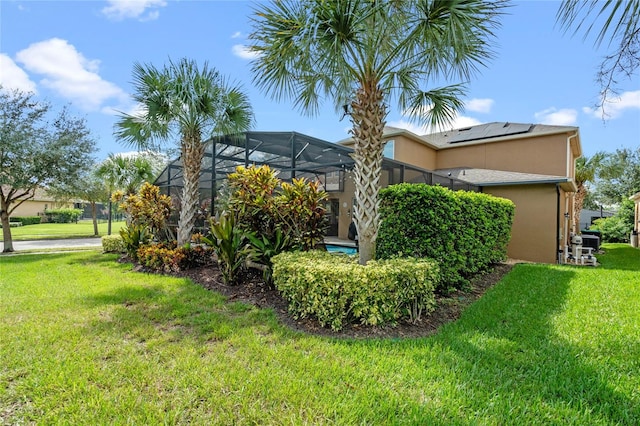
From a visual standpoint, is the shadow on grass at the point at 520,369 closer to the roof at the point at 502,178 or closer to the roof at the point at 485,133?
the roof at the point at 502,178

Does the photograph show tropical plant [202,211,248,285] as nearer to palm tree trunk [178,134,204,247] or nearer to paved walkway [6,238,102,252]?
palm tree trunk [178,134,204,247]

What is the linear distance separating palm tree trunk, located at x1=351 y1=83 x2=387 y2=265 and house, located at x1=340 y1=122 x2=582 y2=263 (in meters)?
9.06

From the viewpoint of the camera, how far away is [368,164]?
16.9 ft

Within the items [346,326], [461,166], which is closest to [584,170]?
[461,166]

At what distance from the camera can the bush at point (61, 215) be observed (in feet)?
119

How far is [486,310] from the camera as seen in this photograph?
16.5 ft

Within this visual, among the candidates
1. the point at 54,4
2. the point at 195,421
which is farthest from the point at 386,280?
the point at 54,4

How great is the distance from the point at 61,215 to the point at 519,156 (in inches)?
1835

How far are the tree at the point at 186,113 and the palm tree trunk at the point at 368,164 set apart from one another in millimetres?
5174

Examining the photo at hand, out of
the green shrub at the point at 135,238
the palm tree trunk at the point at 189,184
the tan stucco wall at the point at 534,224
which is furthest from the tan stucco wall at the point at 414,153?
the green shrub at the point at 135,238

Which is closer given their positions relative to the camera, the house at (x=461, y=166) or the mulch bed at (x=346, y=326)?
the mulch bed at (x=346, y=326)

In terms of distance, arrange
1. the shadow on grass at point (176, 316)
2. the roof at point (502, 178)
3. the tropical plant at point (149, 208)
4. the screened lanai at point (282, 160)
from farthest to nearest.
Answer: the roof at point (502, 178) → the screened lanai at point (282, 160) → the tropical plant at point (149, 208) → the shadow on grass at point (176, 316)

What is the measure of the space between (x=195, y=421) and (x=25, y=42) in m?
13.2

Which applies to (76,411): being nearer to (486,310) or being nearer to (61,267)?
(486,310)
